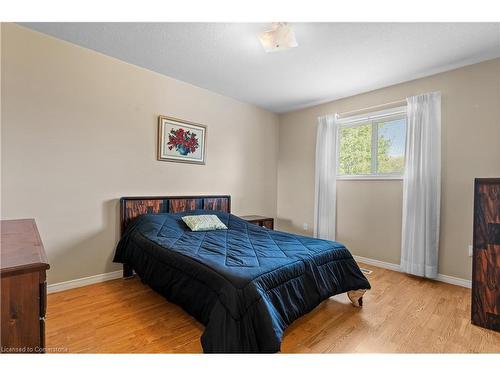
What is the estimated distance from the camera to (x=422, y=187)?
2.77 m

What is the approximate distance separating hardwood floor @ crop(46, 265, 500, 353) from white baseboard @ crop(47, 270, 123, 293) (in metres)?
0.08

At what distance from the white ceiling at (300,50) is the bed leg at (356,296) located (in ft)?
7.38

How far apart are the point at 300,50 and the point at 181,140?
5.74 ft

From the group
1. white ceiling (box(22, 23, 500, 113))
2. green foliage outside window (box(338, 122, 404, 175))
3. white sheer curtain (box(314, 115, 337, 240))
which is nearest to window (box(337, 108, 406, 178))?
green foliage outside window (box(338, 122, 404, 175))

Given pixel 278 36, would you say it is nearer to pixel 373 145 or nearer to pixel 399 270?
pixel 373 145

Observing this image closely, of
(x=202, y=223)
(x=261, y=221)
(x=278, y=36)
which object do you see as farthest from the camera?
(x=261, y=221)

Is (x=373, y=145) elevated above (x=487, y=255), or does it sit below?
above

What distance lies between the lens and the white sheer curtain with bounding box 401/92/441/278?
271 centimetres

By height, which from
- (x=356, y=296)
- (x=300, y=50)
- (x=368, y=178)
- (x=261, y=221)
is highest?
(x=300, y=50)

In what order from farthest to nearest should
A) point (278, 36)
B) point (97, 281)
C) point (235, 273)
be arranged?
point (97, 281), point (278, 36), point (235, 273)

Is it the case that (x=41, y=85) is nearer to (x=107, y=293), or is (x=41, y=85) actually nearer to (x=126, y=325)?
(x=107, y=293)

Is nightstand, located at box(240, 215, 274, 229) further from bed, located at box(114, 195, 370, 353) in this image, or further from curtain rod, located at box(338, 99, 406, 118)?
curtain rod, located at box(338, 99, 406, 118)

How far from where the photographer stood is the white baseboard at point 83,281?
7.54 feet

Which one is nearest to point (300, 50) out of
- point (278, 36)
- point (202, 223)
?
point (278, 36)
